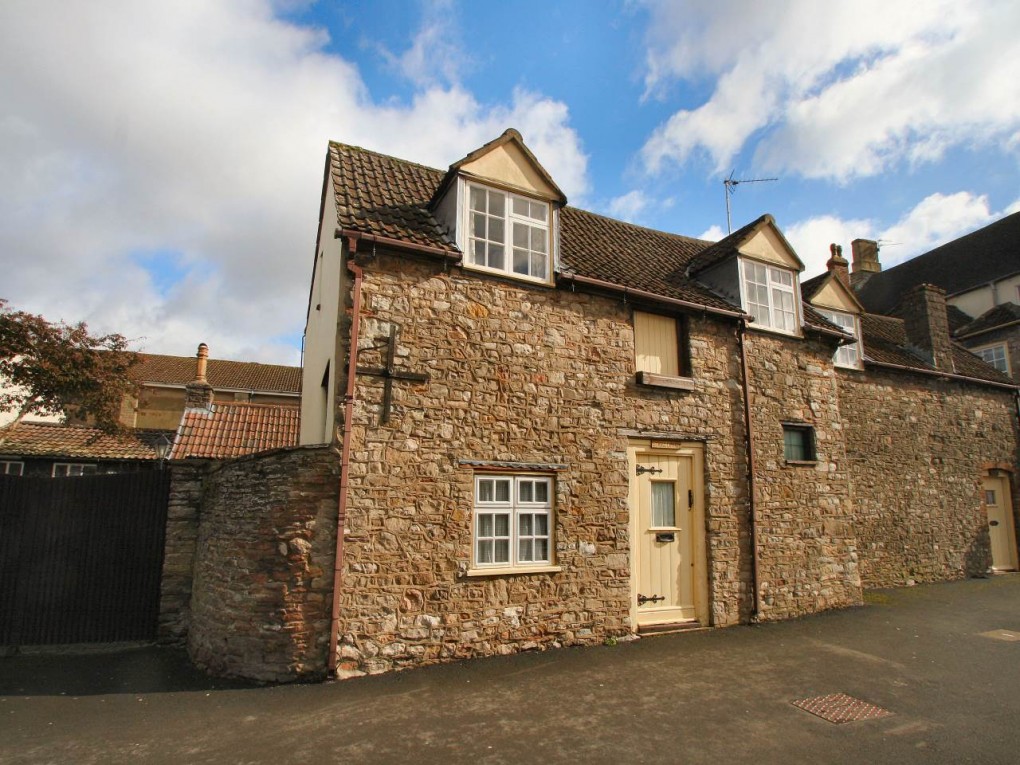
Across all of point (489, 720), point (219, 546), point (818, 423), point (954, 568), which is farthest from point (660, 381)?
point (954, 568)

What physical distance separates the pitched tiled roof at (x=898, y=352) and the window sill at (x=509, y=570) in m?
10.8

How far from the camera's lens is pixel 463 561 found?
25.5 ft

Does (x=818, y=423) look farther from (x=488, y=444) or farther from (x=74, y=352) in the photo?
(x=74, y=352)

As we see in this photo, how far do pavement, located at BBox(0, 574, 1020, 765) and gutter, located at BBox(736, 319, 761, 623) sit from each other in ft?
3.79

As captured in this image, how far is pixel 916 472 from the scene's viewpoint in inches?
574

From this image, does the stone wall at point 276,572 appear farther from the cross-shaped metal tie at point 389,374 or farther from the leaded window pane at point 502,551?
the leaded window pane at point 502,551

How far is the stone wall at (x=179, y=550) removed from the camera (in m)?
8.66

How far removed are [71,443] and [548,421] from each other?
22371 millimetres

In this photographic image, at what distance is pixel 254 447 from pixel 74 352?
12.8m

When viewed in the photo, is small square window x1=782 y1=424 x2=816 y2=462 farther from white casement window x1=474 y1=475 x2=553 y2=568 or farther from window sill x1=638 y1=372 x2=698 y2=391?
white casement window x1=474 y1=475 x2=553 y2=568

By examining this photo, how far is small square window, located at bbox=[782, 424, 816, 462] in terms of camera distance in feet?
37.4

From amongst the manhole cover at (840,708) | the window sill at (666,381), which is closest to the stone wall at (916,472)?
the window sill at (666,381)

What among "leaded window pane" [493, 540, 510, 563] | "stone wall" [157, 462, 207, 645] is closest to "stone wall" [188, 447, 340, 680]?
"stone wall" [157, 462, 207, 645]

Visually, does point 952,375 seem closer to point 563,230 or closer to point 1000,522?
point 1000,522
